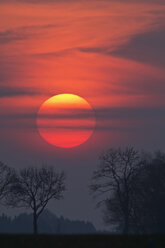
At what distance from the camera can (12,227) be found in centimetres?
19238

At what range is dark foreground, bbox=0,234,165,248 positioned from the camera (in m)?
49.2

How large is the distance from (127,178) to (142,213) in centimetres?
1189

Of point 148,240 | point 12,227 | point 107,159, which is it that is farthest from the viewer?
point 12,227

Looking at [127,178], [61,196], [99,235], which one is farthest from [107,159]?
[99,235]

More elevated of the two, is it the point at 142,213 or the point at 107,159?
the point at 107,159

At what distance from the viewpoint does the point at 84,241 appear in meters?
49.7

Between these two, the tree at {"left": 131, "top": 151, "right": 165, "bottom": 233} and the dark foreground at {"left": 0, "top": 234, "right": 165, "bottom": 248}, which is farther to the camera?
the tree at {"left": 131, "top": 151, "right": 165, "bottom": 233}

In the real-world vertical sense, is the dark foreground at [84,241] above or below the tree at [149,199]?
below

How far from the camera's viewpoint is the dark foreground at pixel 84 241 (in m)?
49.2

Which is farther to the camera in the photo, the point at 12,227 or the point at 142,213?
the point at 12,227

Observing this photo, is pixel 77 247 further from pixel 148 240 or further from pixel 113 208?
pixel 113 208

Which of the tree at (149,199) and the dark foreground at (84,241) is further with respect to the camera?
the tree at (149,199)

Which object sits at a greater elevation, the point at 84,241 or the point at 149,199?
the point at 149,199

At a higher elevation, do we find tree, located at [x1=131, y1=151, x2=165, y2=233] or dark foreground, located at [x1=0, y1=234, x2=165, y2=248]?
tree, located at [x1=131, y1=151, x2=165, y2=233]
